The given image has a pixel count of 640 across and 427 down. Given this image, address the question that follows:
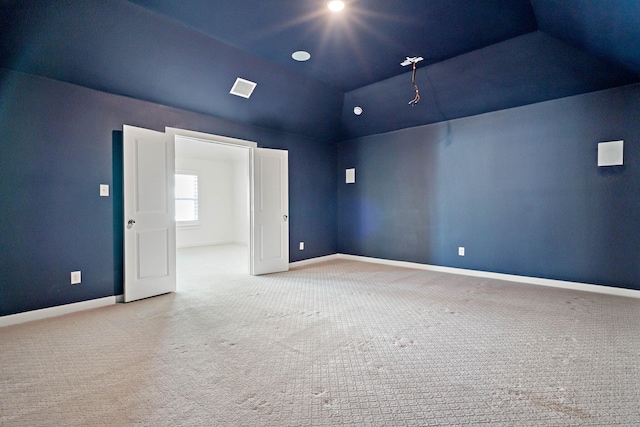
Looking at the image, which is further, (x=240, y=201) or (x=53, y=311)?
(x=240, y=201)

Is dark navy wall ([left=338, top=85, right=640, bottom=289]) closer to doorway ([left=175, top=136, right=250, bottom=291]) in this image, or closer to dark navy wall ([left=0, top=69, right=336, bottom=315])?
doorway ([left=175, top=136, right=250, bottom=291])

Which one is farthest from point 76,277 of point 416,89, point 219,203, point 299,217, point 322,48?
point 219,203

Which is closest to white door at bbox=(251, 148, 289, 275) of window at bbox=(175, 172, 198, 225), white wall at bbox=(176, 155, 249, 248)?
white wall at bbox=(176, 155, 249, 248)

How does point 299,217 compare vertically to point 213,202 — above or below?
below

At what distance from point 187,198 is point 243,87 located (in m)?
5.27

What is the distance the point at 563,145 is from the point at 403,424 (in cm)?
427

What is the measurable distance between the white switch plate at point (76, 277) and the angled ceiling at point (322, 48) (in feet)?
6.80

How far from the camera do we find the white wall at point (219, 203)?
871 centimetres

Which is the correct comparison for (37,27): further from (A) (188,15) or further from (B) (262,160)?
(B) (262,160)

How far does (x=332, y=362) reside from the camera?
228 cm

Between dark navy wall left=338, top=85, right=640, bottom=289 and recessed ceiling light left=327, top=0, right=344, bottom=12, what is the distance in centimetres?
293

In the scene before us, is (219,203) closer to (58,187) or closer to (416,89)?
(58,187)

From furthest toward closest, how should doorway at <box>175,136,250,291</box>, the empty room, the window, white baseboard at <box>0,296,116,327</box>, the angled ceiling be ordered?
the window → doorway at <box>175,136,250,291</box> → white baseboard at <box>0,296,116,327</box> → the angled ceiling → the empty room

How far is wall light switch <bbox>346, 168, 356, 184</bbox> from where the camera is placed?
6410 mm
